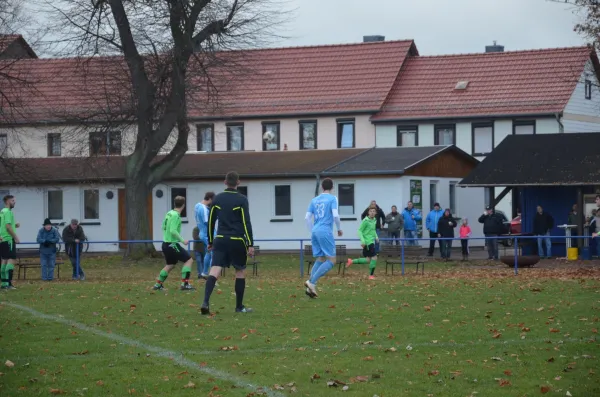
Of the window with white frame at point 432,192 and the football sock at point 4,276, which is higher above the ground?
the window with white frame at point 432,192

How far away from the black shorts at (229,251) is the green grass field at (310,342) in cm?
83

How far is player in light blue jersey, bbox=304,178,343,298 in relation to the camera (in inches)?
821

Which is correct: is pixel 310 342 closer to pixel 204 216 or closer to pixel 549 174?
pixel 204 216

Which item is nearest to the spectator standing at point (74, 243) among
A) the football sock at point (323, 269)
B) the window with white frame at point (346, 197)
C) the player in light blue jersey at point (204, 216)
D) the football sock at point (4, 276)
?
the player in light blue jersey at point (204, 216)

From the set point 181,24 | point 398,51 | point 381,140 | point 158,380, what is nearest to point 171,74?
point 181,24

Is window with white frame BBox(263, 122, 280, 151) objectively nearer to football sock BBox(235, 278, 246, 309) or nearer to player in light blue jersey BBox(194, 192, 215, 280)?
player in light blue jersey BBox(194, 192, 215, 280)

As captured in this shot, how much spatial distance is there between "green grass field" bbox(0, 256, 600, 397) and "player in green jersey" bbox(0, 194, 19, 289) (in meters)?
1.87

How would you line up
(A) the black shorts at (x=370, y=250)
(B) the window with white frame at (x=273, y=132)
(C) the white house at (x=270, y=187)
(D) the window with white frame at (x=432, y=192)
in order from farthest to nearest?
(B) the window with white frame at (x=273, y=132) < (D) the window with white frame at (x=432, y=192) < (C) the white house at (x=270, y=187) < (A) the black shorts at (x=370, y=250)

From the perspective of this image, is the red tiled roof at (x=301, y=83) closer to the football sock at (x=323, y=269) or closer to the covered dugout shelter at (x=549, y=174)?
the covered dugout shelter at (x=549, y=174)

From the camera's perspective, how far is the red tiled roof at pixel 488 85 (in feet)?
179

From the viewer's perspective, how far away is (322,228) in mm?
21047

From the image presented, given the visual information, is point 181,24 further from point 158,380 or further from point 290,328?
point 158,380

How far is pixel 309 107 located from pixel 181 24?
55.6 ft

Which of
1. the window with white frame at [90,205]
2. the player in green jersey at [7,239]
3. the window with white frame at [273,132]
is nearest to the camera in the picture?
the player in green jersey at [7,239]
